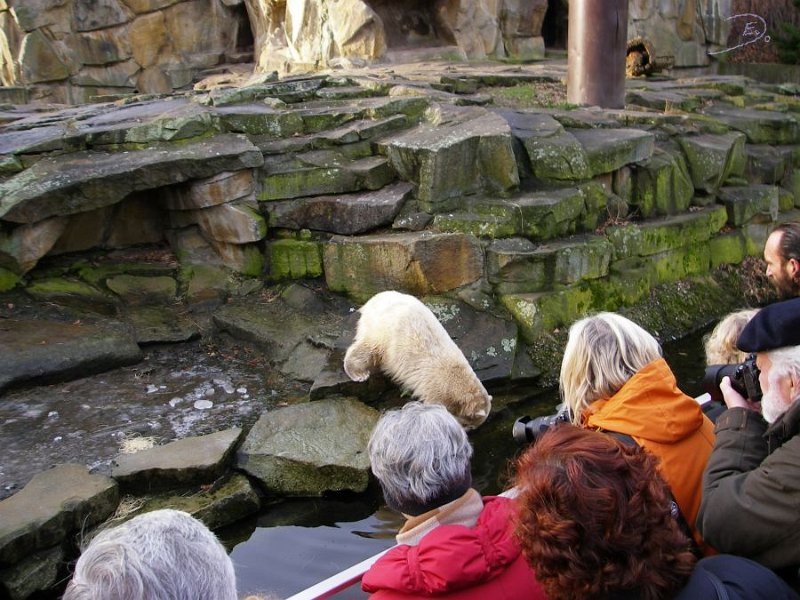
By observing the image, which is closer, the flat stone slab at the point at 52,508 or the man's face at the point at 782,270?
the man's face at the point at 782,270

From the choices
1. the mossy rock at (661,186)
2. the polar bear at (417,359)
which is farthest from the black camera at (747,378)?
the mossy rock at (661,186)

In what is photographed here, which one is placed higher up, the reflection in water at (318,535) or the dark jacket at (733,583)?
the dark jacket at (733,583)

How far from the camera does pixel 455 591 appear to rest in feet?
6.76

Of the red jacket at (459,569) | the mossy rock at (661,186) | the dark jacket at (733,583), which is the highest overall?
the dark jacket at (733,583)

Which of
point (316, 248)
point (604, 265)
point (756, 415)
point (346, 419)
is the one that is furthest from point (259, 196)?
point (756, 415)

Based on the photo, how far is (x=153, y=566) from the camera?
1.63m

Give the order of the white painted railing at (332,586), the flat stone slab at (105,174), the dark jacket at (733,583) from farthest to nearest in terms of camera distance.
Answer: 1. the flat stone slab at (105,174)
2. the white painted railing at (332,586)
3. the dark jacket at (733,583)

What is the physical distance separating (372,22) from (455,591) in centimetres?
1129

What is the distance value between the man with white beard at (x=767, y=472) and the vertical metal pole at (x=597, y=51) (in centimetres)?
734

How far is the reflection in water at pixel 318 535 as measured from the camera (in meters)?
4.27

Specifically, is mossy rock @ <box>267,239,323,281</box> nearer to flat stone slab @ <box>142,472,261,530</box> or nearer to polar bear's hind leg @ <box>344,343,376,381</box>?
polar bear's hind leg @ <box>344,343,376,381</box>

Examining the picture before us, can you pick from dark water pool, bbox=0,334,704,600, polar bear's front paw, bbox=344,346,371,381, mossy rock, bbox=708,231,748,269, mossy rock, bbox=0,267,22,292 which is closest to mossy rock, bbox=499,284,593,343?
dark water pool, bbox=0,334,704,600

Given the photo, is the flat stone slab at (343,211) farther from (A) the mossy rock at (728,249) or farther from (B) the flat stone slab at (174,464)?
(A) the mossy rock at (728,249)

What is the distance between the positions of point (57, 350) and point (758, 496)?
5.36m
